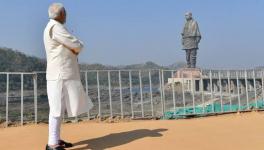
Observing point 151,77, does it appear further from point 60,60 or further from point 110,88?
point 60,60

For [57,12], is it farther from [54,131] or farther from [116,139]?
[116,139]

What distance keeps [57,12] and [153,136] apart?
1.84m

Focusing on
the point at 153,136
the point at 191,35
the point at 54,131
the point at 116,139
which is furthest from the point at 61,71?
the point at 191,35

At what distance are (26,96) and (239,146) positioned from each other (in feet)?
13.2

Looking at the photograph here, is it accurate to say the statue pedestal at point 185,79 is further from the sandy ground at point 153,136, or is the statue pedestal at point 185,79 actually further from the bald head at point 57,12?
the bald head at point 57,12

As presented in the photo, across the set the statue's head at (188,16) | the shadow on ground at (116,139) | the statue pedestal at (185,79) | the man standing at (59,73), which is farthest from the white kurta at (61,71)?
the statue's head at (188,16)

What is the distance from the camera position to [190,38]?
41812 millimetres

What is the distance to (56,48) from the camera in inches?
150

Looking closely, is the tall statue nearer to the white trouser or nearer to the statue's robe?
the statue's robe

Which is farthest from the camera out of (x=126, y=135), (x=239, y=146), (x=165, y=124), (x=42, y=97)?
(x=42, y=97)

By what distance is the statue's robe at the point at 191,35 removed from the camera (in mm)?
41656

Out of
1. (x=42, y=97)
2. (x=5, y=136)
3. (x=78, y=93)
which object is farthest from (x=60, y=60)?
(x=42, y=97)

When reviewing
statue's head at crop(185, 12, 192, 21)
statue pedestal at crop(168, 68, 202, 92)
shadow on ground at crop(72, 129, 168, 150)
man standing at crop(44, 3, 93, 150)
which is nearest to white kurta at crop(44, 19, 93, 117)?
man standing at crop(44, 3, 93, 150)

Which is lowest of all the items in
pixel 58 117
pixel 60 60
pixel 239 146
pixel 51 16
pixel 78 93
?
pixel 239 146
